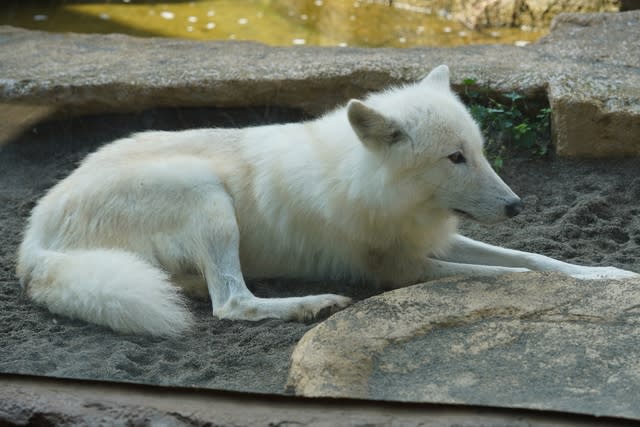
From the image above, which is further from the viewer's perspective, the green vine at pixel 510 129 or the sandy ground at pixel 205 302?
the green vine at pixel 510 129

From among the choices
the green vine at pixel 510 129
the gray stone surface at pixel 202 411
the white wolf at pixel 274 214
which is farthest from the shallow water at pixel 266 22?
the gray stone surface at pixel 202 411

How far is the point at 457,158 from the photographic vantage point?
3.45 metres

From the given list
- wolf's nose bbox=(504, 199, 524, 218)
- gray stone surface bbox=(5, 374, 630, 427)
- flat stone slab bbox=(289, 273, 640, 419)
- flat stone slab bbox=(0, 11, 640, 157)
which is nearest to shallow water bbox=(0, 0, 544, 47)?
flat stone slab bbox=(0, 11, 640, 157)

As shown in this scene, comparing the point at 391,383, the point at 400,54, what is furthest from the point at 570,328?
the point at 400,54

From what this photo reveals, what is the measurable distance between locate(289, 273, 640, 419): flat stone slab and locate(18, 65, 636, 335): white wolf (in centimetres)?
51

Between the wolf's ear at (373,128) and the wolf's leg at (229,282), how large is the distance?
679 mm

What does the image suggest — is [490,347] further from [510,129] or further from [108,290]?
[510,129]

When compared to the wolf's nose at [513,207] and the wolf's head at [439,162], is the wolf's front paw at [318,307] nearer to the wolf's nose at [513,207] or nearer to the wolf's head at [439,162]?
the wolf's head at [439,162]

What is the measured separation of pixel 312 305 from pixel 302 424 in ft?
4.08

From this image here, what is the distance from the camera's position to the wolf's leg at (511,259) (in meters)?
3.46

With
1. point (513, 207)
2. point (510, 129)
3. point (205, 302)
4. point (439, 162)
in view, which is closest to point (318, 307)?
point (205, 302)

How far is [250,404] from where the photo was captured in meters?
2.19

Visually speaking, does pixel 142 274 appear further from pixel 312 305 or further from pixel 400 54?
pixel 400 54

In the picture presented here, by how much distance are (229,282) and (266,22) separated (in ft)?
15.2
